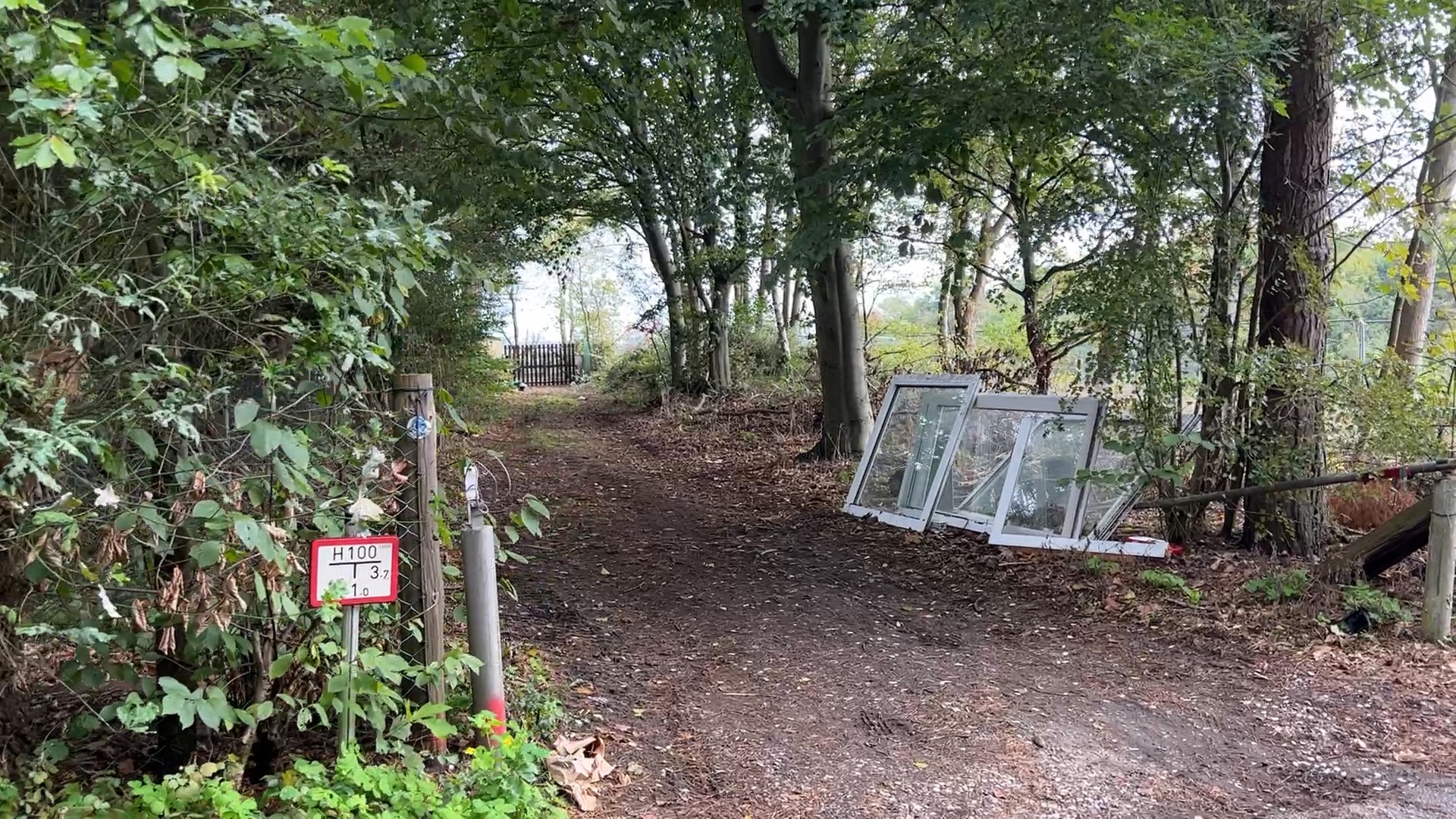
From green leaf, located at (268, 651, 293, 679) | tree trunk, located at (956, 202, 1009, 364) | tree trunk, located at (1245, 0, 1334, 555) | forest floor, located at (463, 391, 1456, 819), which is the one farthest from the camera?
tree trunk, located at (956, 202, 1009, 364)

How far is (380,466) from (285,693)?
2.80 ft

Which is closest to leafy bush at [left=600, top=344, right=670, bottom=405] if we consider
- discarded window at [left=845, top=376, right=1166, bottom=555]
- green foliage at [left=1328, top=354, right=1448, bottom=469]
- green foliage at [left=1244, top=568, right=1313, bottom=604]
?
discarded window at [left=845, top=376, right=1166, bottom=555]

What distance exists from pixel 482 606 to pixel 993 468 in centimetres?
506

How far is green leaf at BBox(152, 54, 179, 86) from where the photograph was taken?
7.35 ft

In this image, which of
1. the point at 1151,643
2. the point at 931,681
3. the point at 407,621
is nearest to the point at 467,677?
the point at 407,621

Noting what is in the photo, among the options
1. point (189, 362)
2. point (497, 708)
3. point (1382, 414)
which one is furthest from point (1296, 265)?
point (189, 362)

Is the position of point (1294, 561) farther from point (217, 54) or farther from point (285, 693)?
point (217, 54)

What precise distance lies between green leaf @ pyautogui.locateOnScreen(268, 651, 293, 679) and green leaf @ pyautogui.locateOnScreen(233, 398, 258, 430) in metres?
0.85

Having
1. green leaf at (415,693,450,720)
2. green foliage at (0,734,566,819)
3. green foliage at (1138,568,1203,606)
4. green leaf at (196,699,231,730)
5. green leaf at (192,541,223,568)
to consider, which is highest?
green leaf at (192,541,223,568)

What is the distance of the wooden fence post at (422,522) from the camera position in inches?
132

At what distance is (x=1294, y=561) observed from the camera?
19.3 feet

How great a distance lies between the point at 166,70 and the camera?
226 centimetres

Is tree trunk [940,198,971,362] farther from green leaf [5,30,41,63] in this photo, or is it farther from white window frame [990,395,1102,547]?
green leaf [5,30,41,63]

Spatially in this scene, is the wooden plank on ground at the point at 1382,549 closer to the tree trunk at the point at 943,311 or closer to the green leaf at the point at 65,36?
the tree trunk at the point at 943,311
